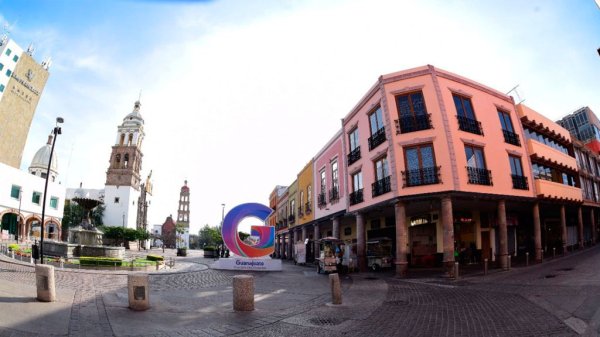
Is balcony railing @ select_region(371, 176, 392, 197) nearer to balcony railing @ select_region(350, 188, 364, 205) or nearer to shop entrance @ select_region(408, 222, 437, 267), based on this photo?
balcony railing @ select_region(350, 188, 364, 205)

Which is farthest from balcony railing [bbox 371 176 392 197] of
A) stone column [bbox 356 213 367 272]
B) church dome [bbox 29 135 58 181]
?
church dome [bbox 29 135 58 181]

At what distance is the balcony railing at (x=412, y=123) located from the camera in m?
17.4

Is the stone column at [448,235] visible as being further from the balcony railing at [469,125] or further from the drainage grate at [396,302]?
the drainage grate at [396,302]

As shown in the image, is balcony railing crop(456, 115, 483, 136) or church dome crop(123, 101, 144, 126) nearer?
balcony railing crop(456, 115, 483, 136)

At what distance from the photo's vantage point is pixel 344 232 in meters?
29.2

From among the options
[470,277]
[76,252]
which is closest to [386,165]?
[470,277]

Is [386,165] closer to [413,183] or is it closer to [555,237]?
[413,183]

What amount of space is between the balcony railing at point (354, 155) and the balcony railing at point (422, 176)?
5.44 metres

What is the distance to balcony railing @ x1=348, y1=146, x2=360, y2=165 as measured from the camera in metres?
22.3

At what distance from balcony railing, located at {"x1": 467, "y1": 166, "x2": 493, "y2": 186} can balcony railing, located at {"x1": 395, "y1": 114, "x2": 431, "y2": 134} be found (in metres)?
3.24

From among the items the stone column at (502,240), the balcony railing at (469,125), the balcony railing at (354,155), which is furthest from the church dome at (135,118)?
the stone column at (502,240)

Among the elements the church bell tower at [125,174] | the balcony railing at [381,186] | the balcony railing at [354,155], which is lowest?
the balcony railing at [381,186]

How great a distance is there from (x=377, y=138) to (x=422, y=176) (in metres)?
3.88

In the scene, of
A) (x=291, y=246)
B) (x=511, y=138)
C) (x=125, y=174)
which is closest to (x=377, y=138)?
(x=511, y=138)
